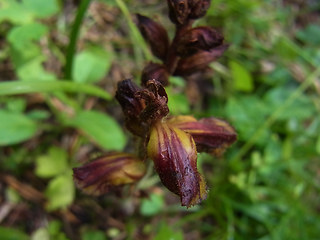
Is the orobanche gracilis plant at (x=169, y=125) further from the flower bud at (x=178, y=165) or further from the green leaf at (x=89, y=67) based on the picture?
the green leaf at (x=89, y=67)

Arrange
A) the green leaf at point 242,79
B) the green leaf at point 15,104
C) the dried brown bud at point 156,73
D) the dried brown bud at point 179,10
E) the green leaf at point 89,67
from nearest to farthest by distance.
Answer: the dried brown bud at point 179,10 < the dried brown bud at point 156,73 < the green leaf at point 15,104 < the green leaf at point 89,67 < the green leaf at point 242,79

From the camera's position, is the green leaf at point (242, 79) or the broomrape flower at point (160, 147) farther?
the green leaf at point (242, 79)

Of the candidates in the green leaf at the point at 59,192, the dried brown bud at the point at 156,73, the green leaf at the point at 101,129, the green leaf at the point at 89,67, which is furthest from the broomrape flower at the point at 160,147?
the green leaf at the point at 89,67

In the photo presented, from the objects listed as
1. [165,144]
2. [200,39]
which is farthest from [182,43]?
[165,144]

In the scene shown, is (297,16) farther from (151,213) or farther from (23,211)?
(23,211)

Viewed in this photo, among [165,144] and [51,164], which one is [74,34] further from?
[165,144]

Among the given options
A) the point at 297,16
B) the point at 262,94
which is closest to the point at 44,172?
the point at 262,94

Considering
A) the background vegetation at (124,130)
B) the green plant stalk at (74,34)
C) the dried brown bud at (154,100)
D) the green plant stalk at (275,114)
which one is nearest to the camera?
the dried brown bud at (154,100)
